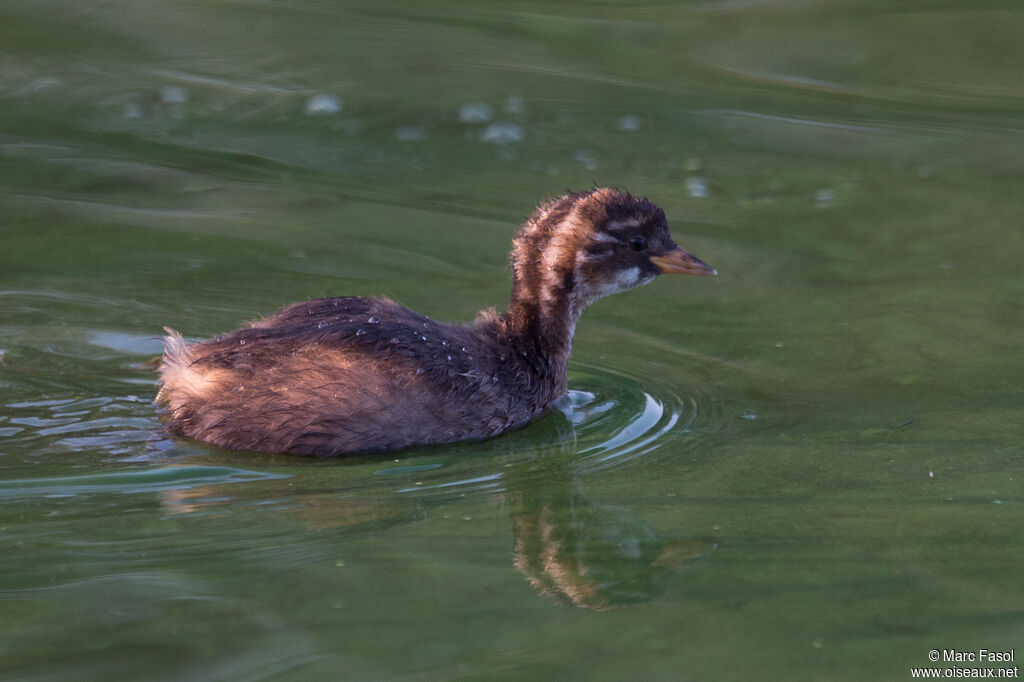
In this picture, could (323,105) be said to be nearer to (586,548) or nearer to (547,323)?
(547,323)

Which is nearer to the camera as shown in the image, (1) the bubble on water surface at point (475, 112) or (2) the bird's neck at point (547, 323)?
(2) the bird's neck at point (547, 323)

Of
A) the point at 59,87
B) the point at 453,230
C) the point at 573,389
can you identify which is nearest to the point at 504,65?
the point at 453,230

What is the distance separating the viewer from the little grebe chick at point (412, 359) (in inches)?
248

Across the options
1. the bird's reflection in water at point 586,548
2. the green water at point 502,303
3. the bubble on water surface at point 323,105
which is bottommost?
the bird's reflection in water at point 586,548

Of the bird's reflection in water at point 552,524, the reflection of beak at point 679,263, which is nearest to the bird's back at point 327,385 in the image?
the bird's reflection in water at point 552,524

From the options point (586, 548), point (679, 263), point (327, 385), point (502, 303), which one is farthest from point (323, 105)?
point (586, 548)

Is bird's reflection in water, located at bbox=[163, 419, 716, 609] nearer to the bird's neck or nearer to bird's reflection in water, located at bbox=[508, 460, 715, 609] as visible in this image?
bird's reflection in water, located at bbox=[508, 460, 715, 609]

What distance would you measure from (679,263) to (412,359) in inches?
65.2

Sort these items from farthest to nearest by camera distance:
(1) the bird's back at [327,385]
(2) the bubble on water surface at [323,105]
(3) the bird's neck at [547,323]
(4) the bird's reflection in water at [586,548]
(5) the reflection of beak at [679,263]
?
(2) the bubble on water surface at [323,105]
(5) the reflection of beak at [679,263]
(3) the bird's neck at [547,323]
(1) the bird's back at [327,385]
(4) the bird's reflection in water at [586,548]

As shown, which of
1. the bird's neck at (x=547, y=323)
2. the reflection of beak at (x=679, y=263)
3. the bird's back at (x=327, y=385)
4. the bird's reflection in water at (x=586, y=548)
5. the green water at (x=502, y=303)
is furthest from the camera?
the reflection of beak at (x=679, y=263)

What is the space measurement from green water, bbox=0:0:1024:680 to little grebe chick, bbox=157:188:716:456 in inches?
6.1

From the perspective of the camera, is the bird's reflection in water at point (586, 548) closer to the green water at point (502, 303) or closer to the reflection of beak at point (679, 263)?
the green water at point (502, 303)

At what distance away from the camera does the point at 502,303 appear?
8.38m

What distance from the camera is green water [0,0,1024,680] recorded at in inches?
184
